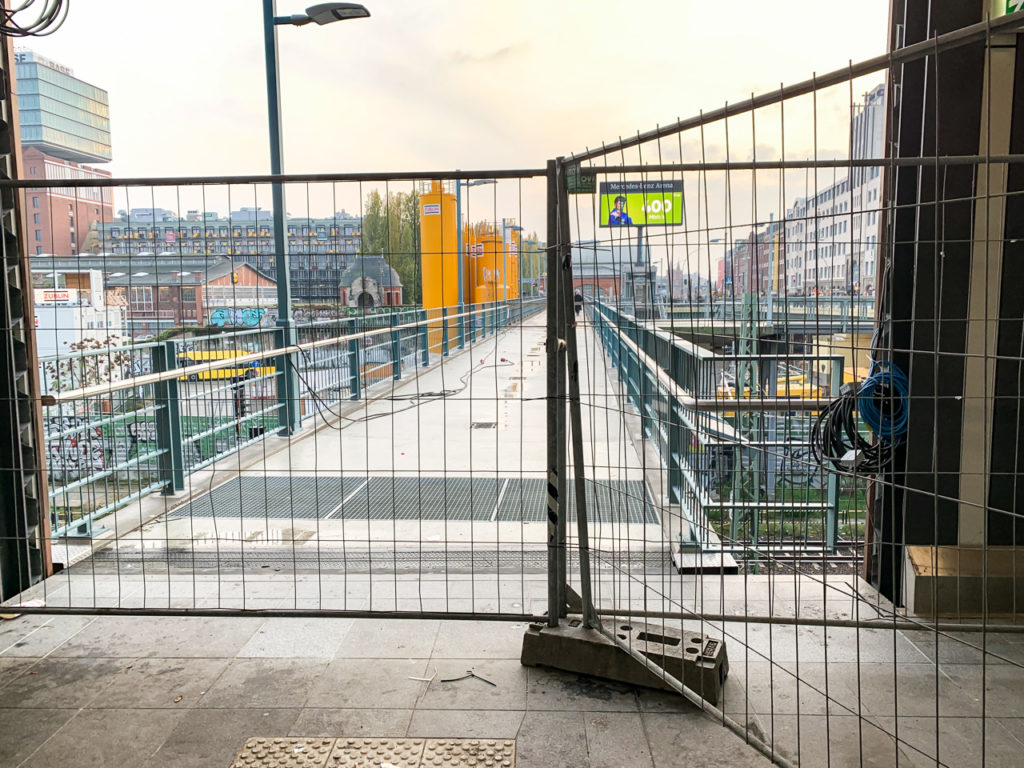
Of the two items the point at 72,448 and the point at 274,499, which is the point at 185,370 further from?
the point at 274,499

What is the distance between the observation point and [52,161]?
12.6 ft

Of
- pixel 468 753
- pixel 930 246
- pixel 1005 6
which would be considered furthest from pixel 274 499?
pixel 1005 6

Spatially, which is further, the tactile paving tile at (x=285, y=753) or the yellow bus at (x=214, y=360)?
the yellow bus at (x=214, y=360)

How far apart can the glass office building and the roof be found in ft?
6.05

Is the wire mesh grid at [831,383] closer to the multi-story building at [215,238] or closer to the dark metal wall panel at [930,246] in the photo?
the dark metal wall panel at [930,246]

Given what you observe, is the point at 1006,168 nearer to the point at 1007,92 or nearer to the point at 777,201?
the point at 1007,92

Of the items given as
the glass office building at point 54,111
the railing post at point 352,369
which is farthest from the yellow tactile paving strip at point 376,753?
the railing post at point 352,369

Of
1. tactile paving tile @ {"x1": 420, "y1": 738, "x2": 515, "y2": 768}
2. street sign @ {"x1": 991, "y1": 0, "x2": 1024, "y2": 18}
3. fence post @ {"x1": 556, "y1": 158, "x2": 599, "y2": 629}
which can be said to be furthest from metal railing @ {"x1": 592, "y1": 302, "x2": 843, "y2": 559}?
street sign @ {"x1": 991, "y1": 0, "x2": 1024, "y2": 18}

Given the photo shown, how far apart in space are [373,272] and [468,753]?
2.28m

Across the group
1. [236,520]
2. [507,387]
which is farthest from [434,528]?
[507,387]

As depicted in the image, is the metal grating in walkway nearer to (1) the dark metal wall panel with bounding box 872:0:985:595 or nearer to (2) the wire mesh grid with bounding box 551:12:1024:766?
(2) the wire mesh grid with bounding box 551:12:1024:766

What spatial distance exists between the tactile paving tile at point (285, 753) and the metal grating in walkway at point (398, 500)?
2.21 m

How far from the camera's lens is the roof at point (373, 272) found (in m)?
3.68

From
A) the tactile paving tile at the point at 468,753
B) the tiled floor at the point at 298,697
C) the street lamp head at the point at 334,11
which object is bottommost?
the tiled floor at the point at 298,697
